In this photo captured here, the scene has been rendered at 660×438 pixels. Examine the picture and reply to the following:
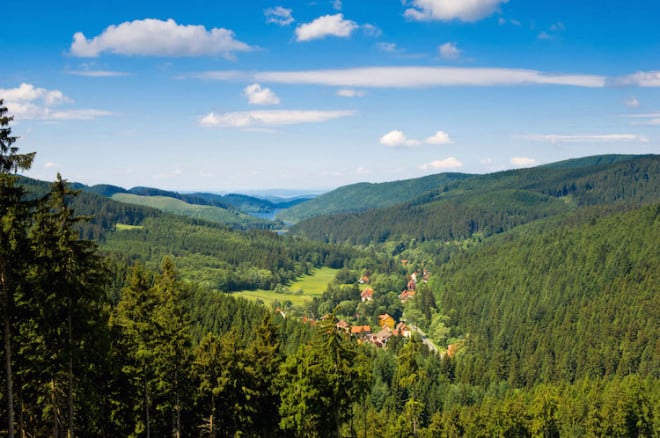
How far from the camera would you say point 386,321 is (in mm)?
171750

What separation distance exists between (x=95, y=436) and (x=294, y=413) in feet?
50.8

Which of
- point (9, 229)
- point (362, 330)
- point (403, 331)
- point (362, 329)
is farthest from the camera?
point (403, 331)

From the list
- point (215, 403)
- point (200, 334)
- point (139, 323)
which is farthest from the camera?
point (200, 334)

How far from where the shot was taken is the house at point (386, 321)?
169075 mm

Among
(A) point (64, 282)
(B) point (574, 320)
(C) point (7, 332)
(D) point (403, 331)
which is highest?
(A) point (64, 282)

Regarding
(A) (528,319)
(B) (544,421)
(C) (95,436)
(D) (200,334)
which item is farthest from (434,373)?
(C) (95,436)

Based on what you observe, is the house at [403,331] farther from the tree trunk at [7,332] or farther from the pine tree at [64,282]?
the tree trunk at [7,332]

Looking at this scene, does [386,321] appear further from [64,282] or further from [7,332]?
[7,332]

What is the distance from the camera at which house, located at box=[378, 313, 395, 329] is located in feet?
555

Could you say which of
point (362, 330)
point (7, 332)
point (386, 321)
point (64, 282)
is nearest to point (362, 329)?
point (362, 330)

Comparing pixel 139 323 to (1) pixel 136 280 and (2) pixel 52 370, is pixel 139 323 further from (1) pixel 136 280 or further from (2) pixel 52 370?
(2) pixel 52 370

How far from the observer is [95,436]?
126 ft

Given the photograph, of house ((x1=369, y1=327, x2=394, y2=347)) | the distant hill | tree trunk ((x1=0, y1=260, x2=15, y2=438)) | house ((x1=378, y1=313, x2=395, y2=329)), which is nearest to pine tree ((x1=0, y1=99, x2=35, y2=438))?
tree trunk ((x1=0, y1=260, x2=15, y2=438))

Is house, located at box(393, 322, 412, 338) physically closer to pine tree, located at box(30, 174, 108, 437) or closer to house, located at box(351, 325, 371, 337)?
house, located at box(351, 325, 371, 337)
